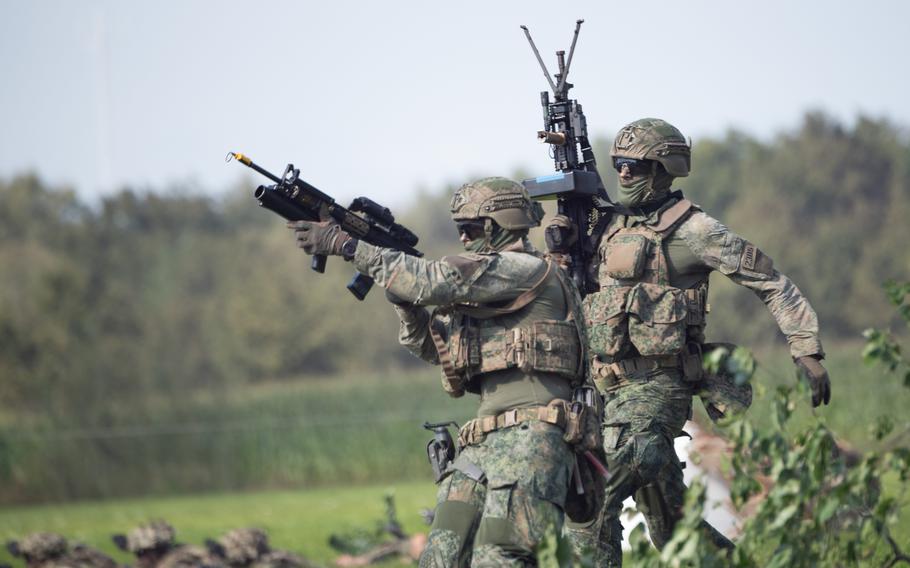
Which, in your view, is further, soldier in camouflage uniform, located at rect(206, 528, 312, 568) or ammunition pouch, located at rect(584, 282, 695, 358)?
soldier in camouflage uniform, located at rect(206, 528, 312, 568)

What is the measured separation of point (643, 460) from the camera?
8.22m

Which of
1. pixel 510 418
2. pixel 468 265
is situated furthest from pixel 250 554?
pixel 468 265

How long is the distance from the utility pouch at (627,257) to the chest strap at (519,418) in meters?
1.44

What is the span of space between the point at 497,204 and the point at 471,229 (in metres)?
0.19

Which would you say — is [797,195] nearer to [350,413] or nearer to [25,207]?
[350,413]

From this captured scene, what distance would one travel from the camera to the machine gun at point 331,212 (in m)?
7.51

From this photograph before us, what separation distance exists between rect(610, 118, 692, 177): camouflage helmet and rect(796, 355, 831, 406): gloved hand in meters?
1.32

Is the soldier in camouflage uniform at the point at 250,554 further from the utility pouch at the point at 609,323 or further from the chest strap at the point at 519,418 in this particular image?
the chest strap at the point at 519,418

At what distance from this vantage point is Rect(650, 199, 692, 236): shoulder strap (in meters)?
8.54

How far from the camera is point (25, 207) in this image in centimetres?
6088

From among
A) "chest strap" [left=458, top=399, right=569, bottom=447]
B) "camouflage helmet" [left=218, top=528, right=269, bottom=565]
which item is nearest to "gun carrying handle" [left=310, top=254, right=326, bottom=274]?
"chest strap" [left=458, top=399, right=569, bottom=447]

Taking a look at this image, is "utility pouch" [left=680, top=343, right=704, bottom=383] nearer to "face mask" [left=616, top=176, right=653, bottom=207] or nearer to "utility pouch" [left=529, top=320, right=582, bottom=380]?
"face mask" [left=616, top=176, right=653, bottom=207]

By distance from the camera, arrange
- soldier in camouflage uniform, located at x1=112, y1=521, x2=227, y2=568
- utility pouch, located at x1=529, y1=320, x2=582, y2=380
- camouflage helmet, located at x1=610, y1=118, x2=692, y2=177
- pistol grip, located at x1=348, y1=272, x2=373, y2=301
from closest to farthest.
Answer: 1. utility pouch, located at x1=529, y1=320, x2=582, y2=380
2. pistol grip, located at x1=348, y1=272, x2=373, y2=301
3. camouflage helmet, located at x1=610, y1=118, x2=692, y2=177
4. soldier in camouflage uniform, located at x1=112, y1=521, x2=227, y2=568

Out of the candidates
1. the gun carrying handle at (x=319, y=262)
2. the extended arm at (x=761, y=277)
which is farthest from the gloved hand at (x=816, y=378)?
the gun carrying handle at (x=319, y=262)
